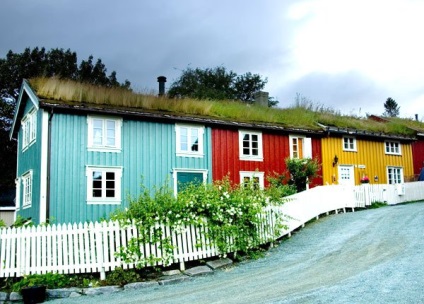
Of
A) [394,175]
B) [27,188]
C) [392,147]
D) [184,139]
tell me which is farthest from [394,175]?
[27,188]

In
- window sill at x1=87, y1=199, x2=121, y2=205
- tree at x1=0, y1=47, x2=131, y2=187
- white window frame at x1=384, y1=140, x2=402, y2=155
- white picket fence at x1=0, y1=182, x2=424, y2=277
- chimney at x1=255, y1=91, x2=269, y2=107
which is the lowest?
white picket fence at x1=0, y1=182, x2=424, y2=277

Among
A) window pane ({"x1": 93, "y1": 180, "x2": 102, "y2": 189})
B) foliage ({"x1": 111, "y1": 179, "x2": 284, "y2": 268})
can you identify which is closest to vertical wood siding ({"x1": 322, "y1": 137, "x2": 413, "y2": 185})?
window pane ({"x1": 93, "y1": 180, "x2": 102, "y2": 189})

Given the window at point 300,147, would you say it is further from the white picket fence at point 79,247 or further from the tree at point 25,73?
the tree at point 25,73

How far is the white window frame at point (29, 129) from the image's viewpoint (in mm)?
20797

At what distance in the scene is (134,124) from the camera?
21.1 metres

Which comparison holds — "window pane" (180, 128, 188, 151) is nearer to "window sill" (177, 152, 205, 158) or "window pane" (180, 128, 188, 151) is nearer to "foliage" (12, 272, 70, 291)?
"window sill" (177, 152, 205, 158)

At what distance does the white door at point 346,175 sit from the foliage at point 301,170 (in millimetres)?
3671

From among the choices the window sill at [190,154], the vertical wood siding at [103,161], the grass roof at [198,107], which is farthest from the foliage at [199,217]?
the grass roof at [198,107]

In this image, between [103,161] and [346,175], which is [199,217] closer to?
[103,161]

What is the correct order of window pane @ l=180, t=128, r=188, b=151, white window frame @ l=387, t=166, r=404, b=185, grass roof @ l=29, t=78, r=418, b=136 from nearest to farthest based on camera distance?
grass roof @ l=29, t=78, r=418, b=136, window pane @ l=180, t=128, r=188, b=151, white window frame @ l=387, t=166, r=404, b=185

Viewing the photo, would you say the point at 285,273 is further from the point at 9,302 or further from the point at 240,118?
the point at 240,118

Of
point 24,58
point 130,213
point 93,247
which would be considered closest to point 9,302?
point 93,247

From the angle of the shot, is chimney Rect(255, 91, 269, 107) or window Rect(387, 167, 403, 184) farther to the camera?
chimney Rect(255, 91, 269, 107)

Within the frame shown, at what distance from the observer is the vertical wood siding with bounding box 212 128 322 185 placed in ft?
75.6
